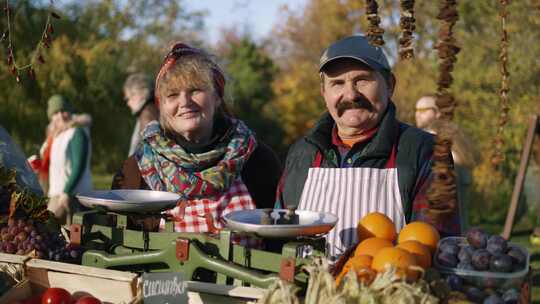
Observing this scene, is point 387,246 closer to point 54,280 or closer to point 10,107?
point 54,280

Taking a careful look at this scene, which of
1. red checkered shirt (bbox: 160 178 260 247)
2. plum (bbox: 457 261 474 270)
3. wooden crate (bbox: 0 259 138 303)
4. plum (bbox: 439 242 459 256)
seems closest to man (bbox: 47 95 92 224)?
red checkered shirt (bbox: 160 178 260 247)

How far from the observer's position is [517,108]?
37.1 feet

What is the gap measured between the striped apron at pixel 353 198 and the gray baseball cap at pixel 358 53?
1.24 ft

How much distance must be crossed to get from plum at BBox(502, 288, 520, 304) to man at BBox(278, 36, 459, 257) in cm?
79

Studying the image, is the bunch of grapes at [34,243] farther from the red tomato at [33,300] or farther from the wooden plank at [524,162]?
the wooden plank at [524,162]

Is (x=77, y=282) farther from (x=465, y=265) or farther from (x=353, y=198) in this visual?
(x=465, y=265)

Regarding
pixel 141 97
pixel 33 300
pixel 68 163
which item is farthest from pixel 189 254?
pixel 68 163

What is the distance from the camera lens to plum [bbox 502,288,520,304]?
2057 mm

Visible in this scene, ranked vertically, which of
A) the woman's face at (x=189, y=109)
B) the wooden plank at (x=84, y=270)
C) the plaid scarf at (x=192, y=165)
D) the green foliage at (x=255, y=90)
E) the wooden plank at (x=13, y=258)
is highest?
the green foliage at (x=255, y=90)

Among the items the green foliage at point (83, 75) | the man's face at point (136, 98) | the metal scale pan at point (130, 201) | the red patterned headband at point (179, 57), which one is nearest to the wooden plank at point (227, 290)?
the metal scale pan at point (130, 201)

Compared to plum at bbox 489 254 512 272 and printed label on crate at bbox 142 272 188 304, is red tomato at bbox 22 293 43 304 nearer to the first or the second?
printed label on crate at bbox 142 272 188 304

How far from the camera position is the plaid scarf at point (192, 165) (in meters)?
3.28

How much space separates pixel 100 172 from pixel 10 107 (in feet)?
18.4

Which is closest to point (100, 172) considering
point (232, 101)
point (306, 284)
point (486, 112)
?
point (486, 112)
